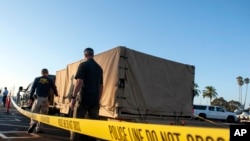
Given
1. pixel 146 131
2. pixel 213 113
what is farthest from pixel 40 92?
pixel 213 113

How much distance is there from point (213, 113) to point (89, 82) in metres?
30.4

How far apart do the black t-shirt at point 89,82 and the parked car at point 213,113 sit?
29.5 metres

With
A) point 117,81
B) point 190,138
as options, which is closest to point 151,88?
point 117,81

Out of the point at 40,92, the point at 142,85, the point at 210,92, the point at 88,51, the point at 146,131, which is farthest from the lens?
the point at 210,92

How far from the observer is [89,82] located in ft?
19.5

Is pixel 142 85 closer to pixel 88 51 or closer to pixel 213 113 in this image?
pixel 88 51

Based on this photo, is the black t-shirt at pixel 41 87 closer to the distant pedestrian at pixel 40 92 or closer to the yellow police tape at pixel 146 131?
the distant pedestrian at pixel 40 92

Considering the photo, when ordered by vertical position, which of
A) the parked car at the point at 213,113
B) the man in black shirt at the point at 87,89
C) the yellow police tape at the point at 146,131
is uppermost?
the man in black shirt at the point at 87,89

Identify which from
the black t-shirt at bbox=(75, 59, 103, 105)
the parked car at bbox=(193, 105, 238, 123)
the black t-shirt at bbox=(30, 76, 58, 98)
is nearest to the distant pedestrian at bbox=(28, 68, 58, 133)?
the black t-shirt at bbox=(30, 76, 58, 98)

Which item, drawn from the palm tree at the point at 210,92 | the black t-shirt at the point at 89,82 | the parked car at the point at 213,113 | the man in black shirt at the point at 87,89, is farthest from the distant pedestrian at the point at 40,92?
the palm tree at the point at 210,92

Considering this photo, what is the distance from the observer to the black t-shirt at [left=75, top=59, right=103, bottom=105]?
585cm

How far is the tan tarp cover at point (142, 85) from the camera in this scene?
804cm

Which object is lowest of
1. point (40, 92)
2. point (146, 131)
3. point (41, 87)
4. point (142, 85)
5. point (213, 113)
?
point (213, 113)

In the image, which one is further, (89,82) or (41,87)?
(41,87)
